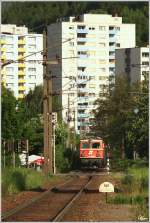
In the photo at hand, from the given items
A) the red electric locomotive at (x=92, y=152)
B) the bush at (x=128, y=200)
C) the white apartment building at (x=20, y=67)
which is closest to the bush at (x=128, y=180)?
the bush at (x=128, y=200)

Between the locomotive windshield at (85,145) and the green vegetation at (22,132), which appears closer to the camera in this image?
the green vegetation at (22,132)

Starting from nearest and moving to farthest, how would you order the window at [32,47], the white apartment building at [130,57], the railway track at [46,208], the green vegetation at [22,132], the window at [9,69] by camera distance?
the railway track at [46,208] < the green vegetation at [22,132] < the window at [9,69] < the white apartment building at [130,57] < the window at [32,47]

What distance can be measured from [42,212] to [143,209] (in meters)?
2.73

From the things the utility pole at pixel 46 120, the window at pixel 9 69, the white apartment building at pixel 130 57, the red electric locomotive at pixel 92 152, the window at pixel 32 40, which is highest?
the window at pixel 32 40

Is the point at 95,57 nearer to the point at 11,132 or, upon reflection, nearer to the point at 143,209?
the point at 11,132

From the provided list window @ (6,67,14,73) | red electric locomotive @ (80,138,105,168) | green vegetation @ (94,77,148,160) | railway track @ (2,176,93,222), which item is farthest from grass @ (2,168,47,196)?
window @ (6,67,14,73)

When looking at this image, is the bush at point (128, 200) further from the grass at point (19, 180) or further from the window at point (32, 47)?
the window at point (32, 47)

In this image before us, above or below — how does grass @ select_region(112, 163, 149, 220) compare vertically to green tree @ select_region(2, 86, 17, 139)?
below

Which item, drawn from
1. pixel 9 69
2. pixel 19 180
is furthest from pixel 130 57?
pixel 19 180

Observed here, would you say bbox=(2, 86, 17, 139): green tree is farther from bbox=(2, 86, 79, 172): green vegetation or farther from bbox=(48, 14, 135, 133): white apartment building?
bbox=(48, 14, 135, 133): white apartment building

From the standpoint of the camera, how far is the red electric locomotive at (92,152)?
212 feet

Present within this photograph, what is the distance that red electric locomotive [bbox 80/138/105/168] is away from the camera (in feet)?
212

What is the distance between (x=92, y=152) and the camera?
65.1m

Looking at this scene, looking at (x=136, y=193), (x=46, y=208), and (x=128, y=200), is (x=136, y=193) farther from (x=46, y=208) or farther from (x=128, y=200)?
(x=46, y=208)
